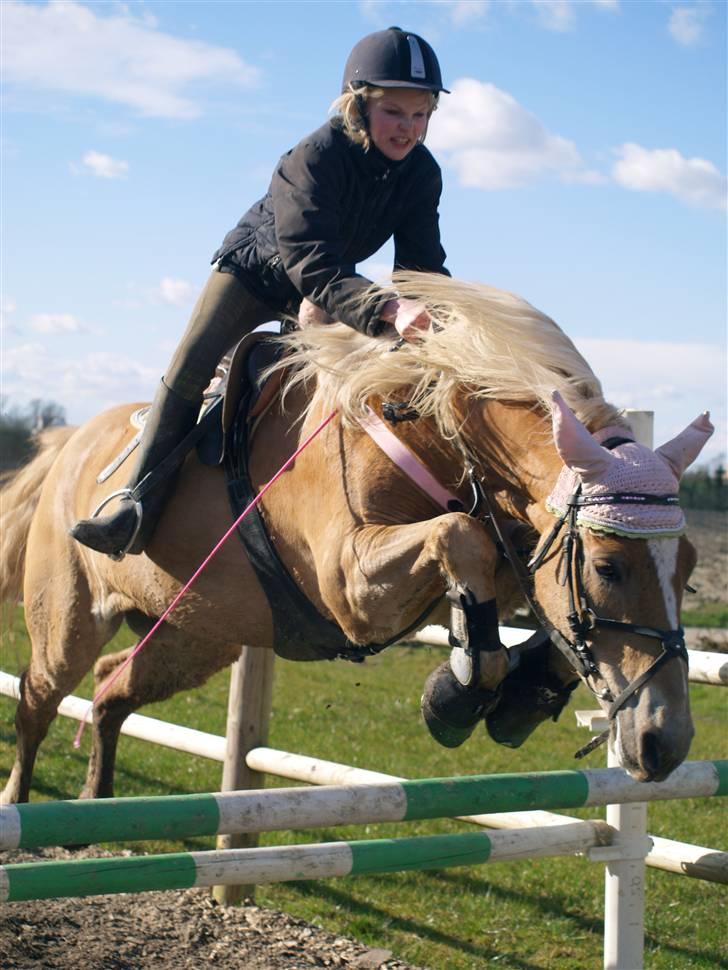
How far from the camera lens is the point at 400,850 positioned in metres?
3.59

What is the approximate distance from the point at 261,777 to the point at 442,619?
197cm

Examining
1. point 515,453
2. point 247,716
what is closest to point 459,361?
point 515,453

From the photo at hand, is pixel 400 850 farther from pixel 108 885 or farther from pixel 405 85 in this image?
pixel 405 85

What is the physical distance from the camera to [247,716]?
5637 millimetres

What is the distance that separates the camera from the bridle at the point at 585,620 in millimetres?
3172

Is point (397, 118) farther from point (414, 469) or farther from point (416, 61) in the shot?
point (414, 469)

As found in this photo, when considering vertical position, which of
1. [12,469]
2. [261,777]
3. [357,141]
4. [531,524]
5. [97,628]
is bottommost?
[261,777]

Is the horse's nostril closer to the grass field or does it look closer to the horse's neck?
the horse's neck

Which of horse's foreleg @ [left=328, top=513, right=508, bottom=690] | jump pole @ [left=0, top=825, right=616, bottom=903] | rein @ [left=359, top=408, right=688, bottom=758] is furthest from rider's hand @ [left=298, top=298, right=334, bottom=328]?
jump pole @ [left=0, top=825, right=616, bottom=903]

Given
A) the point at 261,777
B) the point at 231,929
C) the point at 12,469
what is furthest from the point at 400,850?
the point at 12,469

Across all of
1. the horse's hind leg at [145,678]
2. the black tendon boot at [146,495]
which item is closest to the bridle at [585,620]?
the black tendon boot at [146,495]

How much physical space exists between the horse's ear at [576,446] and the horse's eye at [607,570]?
8.9 inches

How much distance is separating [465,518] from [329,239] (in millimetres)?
1156

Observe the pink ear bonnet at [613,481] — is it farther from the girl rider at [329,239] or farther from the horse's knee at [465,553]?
the girl rider at [329,239]
